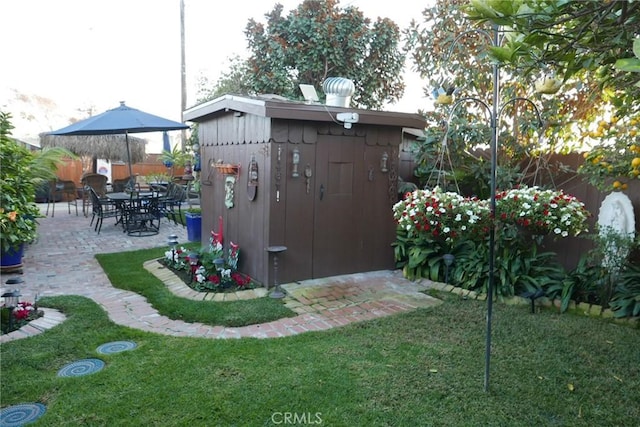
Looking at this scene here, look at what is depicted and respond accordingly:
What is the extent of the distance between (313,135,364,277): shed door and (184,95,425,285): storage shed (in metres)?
0.01

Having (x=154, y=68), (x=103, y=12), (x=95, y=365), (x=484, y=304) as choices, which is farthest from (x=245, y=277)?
(x=154, y=68)

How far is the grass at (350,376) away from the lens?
89.5 inches

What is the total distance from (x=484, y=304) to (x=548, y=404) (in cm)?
167

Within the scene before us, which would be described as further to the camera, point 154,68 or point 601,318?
point 154,68

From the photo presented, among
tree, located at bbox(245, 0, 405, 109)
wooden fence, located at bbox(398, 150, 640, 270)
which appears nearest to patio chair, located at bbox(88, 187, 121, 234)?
tree, located at bbox(245, 0, 405, 109)

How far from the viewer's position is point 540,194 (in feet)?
12.9

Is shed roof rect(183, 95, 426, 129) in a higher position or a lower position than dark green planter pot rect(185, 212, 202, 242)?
higher

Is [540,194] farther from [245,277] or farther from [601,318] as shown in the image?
[245,277]

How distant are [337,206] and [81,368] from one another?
118 inches

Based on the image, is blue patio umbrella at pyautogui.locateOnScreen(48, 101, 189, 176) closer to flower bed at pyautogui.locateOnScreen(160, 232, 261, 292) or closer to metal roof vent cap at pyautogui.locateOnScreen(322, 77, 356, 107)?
flower bed at pyautogui.locateOnScreen(160, 232, 261, 292)

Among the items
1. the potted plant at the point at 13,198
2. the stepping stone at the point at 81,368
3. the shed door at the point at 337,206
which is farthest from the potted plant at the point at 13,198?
the shed door at the point at 337,206

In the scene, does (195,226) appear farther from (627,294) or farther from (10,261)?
(627,294)

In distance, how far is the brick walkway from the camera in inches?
139

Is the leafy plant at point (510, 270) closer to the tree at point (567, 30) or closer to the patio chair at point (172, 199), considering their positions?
the tree at point (567, 30)
